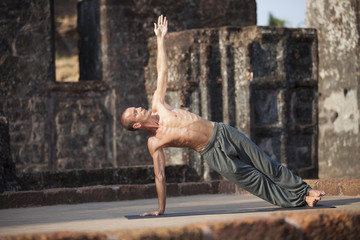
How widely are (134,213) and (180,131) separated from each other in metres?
0.79

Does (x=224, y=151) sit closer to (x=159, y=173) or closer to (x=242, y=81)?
(x=159, y=173)

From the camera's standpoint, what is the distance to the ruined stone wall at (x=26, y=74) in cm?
1159

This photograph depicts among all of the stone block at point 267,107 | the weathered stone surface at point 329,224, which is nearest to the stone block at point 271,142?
the stone block at point 267,107

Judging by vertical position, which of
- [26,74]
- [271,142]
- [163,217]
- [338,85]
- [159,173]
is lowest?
[163,217]

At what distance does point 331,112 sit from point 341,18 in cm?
145

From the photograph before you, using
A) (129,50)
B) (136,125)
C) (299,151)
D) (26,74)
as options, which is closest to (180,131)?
(136,125)

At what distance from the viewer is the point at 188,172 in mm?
11086

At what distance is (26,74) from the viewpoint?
1173 centimetres

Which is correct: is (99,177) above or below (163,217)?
below

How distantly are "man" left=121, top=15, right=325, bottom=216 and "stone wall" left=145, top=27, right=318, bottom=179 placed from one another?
4042mm

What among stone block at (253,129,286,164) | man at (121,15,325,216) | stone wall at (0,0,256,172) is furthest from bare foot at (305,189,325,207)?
stone wall at (0,0,256,172)

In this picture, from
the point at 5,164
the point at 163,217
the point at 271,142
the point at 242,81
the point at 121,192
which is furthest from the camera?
the point at 271,142

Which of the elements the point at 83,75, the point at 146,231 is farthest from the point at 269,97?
the point at 146,231

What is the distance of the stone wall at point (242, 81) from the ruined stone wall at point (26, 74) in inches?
70.6
